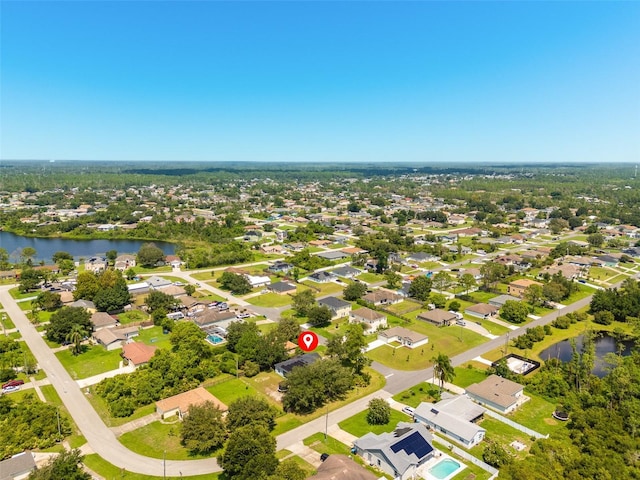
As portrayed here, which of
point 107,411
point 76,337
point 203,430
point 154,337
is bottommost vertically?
point 154,337

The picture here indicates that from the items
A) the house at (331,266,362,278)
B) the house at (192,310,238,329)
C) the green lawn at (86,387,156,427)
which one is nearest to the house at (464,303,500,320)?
the house at (331,266,362,278)

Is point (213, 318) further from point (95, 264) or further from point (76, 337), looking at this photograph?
Result: point (95, 264)

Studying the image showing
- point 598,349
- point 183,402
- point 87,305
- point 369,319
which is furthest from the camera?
point 87,305

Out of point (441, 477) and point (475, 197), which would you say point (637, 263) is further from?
point (475, 197)

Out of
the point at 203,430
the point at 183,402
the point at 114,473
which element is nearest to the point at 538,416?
the point at 203,430

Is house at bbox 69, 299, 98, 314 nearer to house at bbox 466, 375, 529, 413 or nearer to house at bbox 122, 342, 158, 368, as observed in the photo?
house at bbox 122, 342, 158, 368
